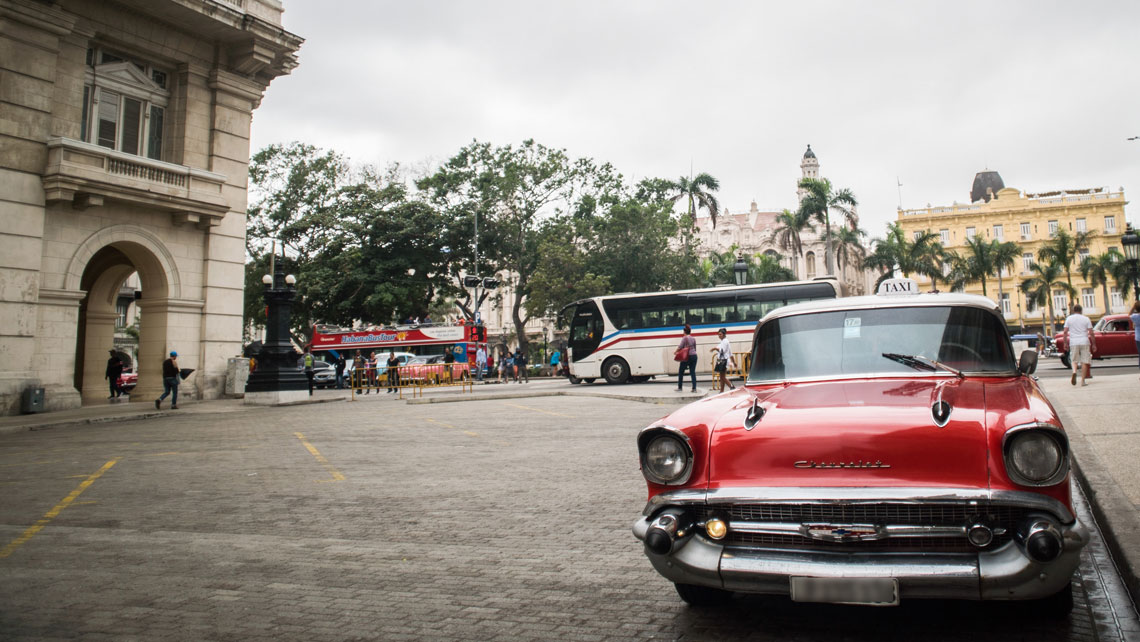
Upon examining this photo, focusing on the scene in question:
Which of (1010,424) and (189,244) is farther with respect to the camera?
(189,244)

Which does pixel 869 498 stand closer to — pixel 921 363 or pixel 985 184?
pixel 921 363

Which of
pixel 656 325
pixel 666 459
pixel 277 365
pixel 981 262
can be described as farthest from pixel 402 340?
pixel 981 262

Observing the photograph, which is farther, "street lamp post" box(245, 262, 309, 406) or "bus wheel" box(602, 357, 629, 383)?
"bus wheel" box(602, 357, 629, 383)

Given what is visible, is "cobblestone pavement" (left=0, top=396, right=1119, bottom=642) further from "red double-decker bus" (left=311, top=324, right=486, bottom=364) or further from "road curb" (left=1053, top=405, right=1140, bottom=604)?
"red double-decker bus" (left=311, top=324, right=486, bottom=364)

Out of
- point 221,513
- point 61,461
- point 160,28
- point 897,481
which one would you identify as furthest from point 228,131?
point 897,481

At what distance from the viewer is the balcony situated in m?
17.3

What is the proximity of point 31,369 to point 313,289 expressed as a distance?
23794 mm

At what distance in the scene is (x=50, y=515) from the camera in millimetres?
6230

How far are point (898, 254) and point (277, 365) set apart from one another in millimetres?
51838

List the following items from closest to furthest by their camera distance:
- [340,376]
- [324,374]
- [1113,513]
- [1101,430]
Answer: [1113,513]
[1101,430]
[340,376]
[324,374]

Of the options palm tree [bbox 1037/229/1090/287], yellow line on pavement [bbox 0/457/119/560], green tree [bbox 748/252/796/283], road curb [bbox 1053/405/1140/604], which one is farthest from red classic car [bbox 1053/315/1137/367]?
green tree [bbox 748/252/796/283]

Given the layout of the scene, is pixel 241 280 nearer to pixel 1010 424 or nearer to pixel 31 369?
pixel 31 369

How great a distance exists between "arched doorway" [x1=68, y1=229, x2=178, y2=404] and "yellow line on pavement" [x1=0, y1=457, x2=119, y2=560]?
1208 centimetres

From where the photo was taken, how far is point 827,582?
281cm
